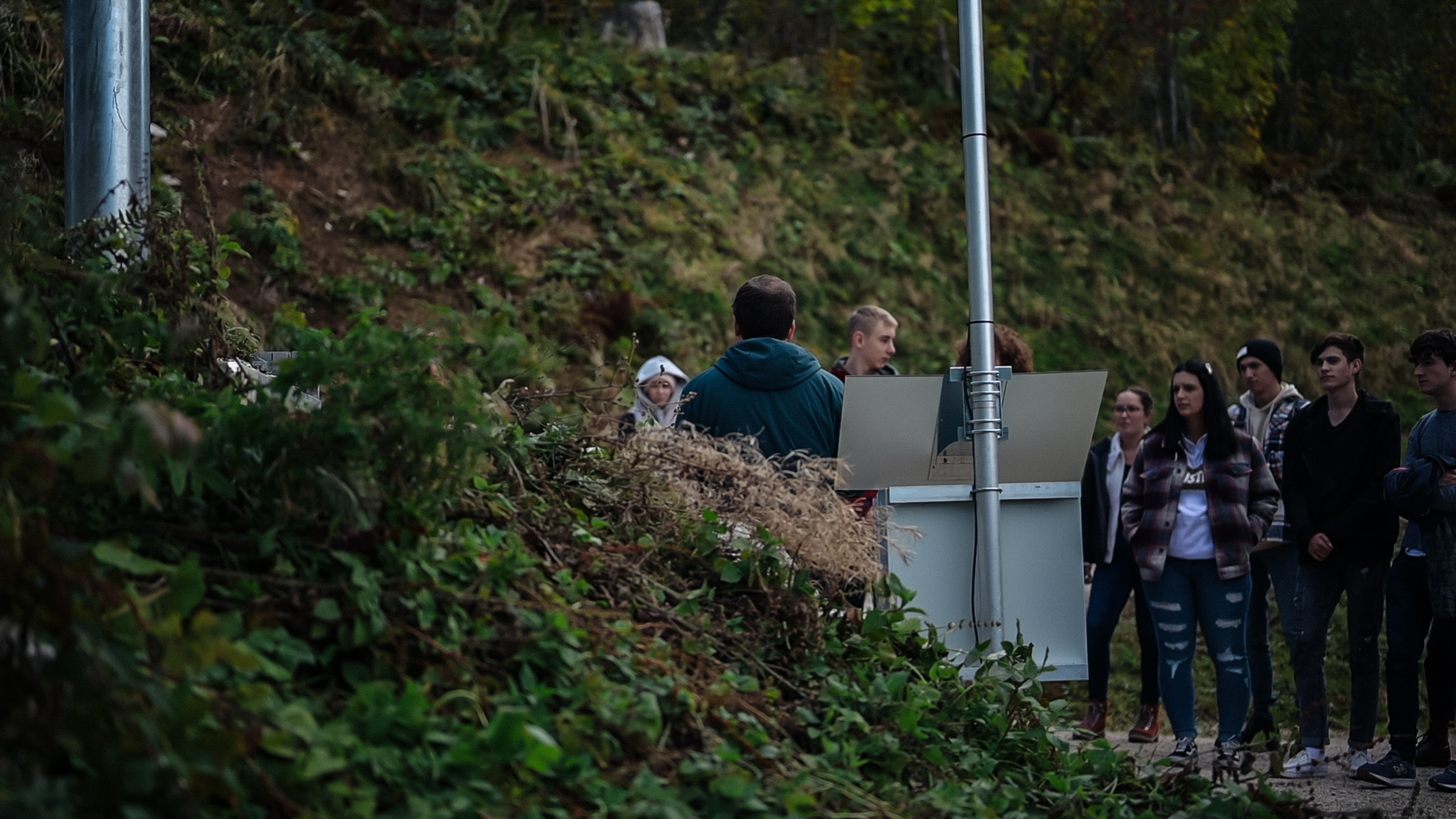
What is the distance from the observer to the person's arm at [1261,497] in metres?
6.11

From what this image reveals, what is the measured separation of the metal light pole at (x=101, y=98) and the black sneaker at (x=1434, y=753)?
6.76 m

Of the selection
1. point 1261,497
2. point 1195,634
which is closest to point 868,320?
point 1261,497

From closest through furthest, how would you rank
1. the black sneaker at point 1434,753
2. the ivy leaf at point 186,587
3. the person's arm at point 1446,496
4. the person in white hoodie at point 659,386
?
the ivy leaf at point 186,587, the person's arm at point 1446,496, the black sneaker at point 1434,753, the person in white hoodie at point 659,386

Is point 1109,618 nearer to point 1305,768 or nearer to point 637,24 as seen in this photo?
point 1305,768

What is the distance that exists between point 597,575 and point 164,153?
31.4ft

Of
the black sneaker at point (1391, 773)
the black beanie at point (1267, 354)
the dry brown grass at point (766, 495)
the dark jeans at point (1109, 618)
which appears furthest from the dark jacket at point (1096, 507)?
the dry brown grass at point (766, 495)

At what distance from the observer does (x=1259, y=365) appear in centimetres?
695

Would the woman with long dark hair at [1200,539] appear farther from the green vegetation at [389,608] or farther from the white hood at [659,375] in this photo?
the white hood at [659,375]

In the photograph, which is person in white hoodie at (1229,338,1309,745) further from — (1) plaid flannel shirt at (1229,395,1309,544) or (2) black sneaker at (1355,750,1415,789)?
(2) black sneaker at (1355,750,1415,789)

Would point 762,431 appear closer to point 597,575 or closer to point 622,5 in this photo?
point 597,575

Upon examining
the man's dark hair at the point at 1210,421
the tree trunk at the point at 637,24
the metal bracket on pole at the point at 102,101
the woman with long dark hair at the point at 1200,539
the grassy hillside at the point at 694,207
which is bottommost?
the woman with long dark hair at the point at 1200,539

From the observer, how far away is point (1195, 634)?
6.31 m

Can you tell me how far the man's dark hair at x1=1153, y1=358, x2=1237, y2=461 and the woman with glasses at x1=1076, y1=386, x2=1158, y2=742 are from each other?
0.78 metres

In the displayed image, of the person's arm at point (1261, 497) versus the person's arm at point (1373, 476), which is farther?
the person's arm at point (1261, 497)
